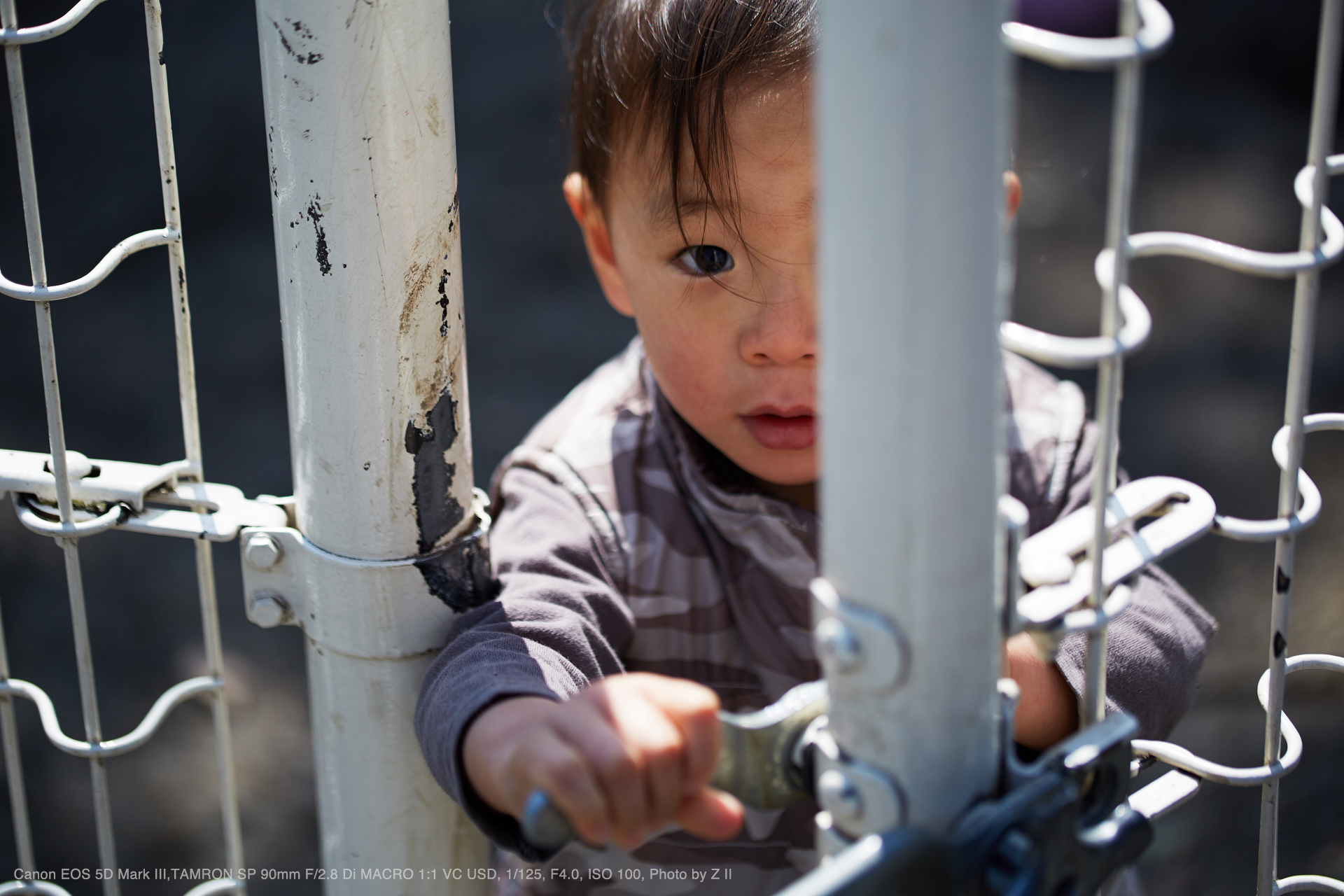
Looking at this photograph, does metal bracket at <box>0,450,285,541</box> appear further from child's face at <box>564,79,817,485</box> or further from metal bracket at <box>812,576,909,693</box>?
metal bracket at <box>812,576,909,693</box>

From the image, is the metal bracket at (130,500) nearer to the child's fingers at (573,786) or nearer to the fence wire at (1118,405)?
the child's fingers at (573,786)

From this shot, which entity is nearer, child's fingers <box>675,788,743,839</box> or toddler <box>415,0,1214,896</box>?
child's fingers <box>675,788,743,839</box>

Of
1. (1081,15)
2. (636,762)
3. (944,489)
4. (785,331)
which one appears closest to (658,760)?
(636,762)

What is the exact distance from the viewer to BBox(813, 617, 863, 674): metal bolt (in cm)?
37

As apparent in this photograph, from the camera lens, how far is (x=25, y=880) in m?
0.82

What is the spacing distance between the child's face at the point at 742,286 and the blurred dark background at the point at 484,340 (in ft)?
1.54

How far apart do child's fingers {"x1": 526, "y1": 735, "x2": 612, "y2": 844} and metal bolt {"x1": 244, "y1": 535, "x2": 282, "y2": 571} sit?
277 millimetres

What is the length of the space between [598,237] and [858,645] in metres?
0.66

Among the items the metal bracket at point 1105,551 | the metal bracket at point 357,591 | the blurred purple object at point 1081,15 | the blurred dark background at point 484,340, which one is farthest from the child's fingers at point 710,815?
the blurred purple object at point 1081,15

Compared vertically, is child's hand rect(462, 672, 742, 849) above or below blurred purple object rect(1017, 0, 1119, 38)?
below

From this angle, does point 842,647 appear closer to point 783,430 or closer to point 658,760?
point 658,760

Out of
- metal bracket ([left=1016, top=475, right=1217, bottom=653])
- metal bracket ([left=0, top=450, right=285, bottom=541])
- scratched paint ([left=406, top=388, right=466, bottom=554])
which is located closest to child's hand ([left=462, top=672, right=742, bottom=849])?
metal bracket ([left=1016, top=475, right=1217, bottom=653])

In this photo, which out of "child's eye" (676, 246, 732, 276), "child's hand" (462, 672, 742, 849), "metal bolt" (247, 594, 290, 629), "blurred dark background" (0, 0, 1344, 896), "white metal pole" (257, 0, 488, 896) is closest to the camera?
"child's hand" (462, 672, 742, 849)

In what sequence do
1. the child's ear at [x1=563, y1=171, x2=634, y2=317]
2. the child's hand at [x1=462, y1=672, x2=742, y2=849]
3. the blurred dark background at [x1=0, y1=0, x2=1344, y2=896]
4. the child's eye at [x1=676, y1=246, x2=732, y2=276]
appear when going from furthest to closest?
1. the blurred dark background at [x1=0, y1=0, x2=1344, y2=896]
2. the child's ear at [x1=563, y1=171, x2=634, y2=317]
3. the child's eye at [x1=676, y1=246, x2=732, y2=276]
4. the child's hand at [x1=462, y1=672, x2=742, y2=849]
